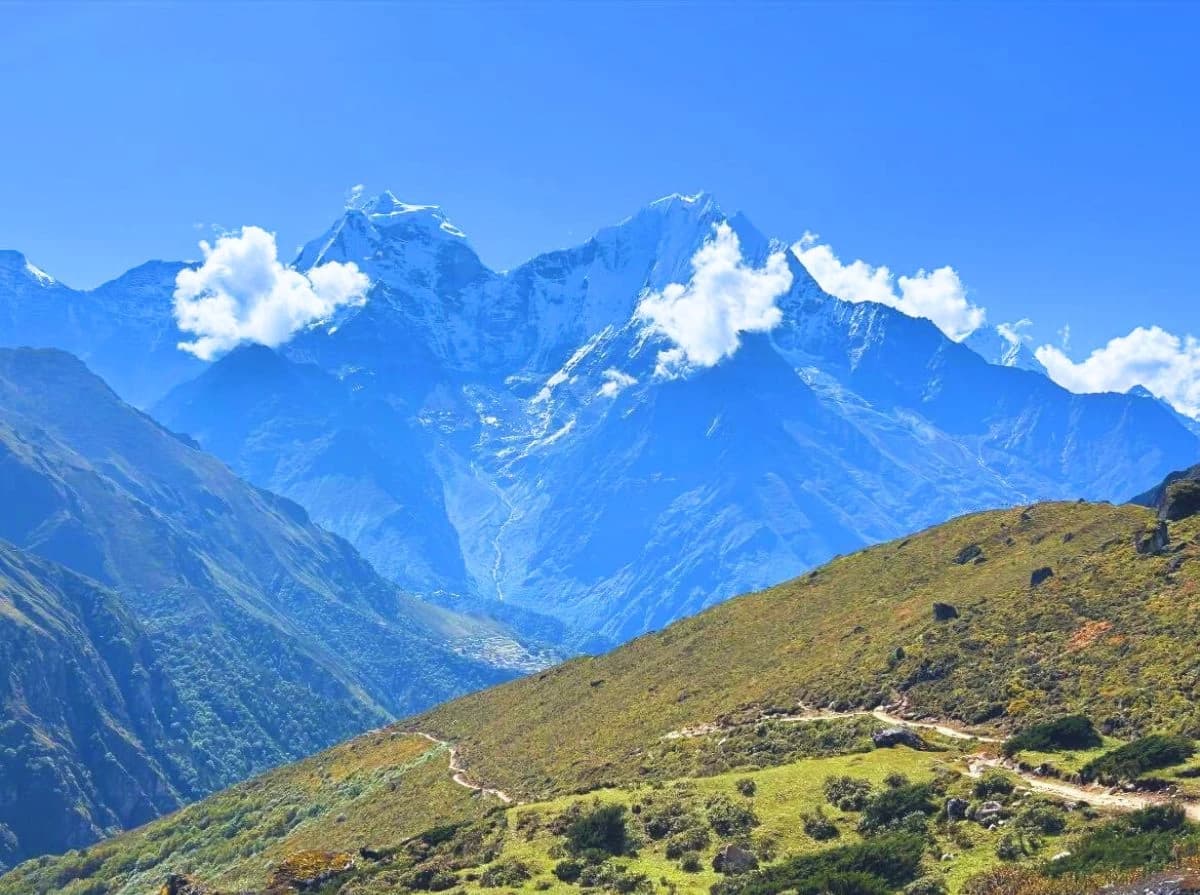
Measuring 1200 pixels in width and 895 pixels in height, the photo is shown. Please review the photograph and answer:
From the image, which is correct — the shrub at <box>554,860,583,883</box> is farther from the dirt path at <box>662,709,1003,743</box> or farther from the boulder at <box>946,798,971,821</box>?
the dirt path at <box>662,709,1003,743</box>

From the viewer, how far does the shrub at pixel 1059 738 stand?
46594mm

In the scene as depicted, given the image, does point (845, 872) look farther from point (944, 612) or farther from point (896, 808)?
point (944, 612)

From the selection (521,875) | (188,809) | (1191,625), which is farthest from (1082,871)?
(188,809)

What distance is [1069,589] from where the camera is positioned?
7375 centimetres

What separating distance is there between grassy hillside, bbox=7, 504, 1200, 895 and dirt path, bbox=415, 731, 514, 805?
94 centimetres

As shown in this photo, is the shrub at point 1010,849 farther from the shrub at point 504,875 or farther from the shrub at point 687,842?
the shrub at point 504,875

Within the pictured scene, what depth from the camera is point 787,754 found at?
58.2m

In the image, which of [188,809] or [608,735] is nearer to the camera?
[608,735]

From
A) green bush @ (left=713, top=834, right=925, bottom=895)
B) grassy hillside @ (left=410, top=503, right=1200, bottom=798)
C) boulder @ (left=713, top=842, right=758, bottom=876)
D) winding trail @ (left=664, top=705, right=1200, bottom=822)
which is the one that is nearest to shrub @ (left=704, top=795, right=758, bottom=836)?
boulder @ (left=713, top=842, right=758, bottom=876)

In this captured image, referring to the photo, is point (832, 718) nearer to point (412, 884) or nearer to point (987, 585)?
point (987, 585)

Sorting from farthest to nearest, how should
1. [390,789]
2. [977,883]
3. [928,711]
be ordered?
[390,789], [928,711], [977,883]

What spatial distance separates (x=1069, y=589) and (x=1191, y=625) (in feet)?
55.3

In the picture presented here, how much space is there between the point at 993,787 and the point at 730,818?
10554 millimetres

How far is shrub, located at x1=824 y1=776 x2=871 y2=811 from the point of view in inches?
1641
